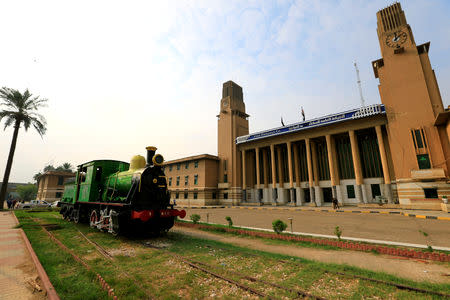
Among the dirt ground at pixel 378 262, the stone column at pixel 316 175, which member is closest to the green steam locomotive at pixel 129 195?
the dirt ground at pixel 378 262

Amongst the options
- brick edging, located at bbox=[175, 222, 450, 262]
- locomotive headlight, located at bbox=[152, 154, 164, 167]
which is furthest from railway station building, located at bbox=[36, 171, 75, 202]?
brick edging, located at bbox=[175, 222, 450, 262]

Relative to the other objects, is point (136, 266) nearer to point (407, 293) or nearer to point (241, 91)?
point (407, 293)

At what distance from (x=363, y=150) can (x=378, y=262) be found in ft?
100

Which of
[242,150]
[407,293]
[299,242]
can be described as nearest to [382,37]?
[242,150]

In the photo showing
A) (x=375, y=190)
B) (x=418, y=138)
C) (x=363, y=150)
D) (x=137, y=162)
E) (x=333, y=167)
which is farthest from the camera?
(x=363, y=150)

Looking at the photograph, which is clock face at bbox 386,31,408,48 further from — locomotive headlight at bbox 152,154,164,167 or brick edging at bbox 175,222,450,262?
locomotive headlight at bbox 152,154,164,167

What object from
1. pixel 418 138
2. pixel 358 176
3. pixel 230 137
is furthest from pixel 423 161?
pixel 230 137

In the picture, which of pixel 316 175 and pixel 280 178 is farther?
pixel 280 178

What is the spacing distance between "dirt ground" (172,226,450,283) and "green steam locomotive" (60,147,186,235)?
4.76 metres

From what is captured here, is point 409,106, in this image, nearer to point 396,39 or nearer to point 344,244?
point 396,39

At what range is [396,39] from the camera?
87.4 ft

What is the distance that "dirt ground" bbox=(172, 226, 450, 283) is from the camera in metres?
5.56

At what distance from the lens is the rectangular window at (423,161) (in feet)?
73.3

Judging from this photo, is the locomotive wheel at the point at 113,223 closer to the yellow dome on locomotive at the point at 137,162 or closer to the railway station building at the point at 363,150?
the yellow dome on locomotive at the point at 137,162
